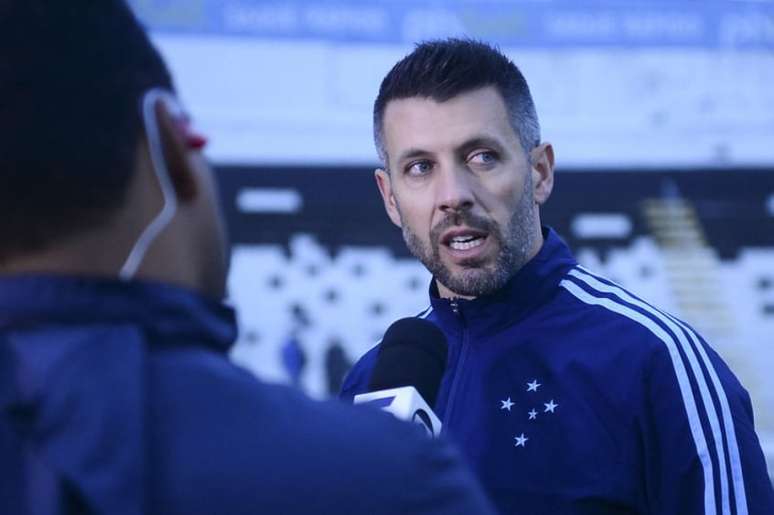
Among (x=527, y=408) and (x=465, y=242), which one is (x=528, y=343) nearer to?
(x=527, y=408)

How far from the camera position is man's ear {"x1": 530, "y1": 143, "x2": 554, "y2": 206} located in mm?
1741

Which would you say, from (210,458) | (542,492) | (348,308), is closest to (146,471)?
(210,458)

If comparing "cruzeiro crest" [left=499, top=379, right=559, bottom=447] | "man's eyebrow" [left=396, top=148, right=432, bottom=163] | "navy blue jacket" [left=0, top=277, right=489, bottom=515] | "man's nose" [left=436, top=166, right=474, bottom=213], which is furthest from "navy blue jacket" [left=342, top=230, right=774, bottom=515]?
"navy blue jacket" [left=0, top=277, right=489, bottom=515]

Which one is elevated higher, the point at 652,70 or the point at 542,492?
the point at 542,492

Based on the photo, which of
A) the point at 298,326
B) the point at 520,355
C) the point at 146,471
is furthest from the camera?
the point at 298,326

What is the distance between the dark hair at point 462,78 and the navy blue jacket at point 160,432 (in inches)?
41.1

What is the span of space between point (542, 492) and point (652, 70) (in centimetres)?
899

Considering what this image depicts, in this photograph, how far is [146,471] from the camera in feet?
2.15

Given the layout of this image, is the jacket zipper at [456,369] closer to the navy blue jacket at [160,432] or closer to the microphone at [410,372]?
the microphone at [410,372]

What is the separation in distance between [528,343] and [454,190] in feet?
0.89

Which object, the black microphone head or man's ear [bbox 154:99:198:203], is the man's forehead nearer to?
the black microphone head

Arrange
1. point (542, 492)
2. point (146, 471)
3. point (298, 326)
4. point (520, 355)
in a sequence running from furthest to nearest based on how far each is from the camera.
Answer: point (298, 326) < point (520, 355) < point (542, 492) < point (146, 471)

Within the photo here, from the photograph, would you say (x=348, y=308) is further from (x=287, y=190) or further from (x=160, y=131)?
(x=160, y=131)

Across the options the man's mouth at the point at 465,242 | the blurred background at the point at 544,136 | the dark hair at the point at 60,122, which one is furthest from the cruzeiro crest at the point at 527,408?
the blurred background at the point at 544,136
